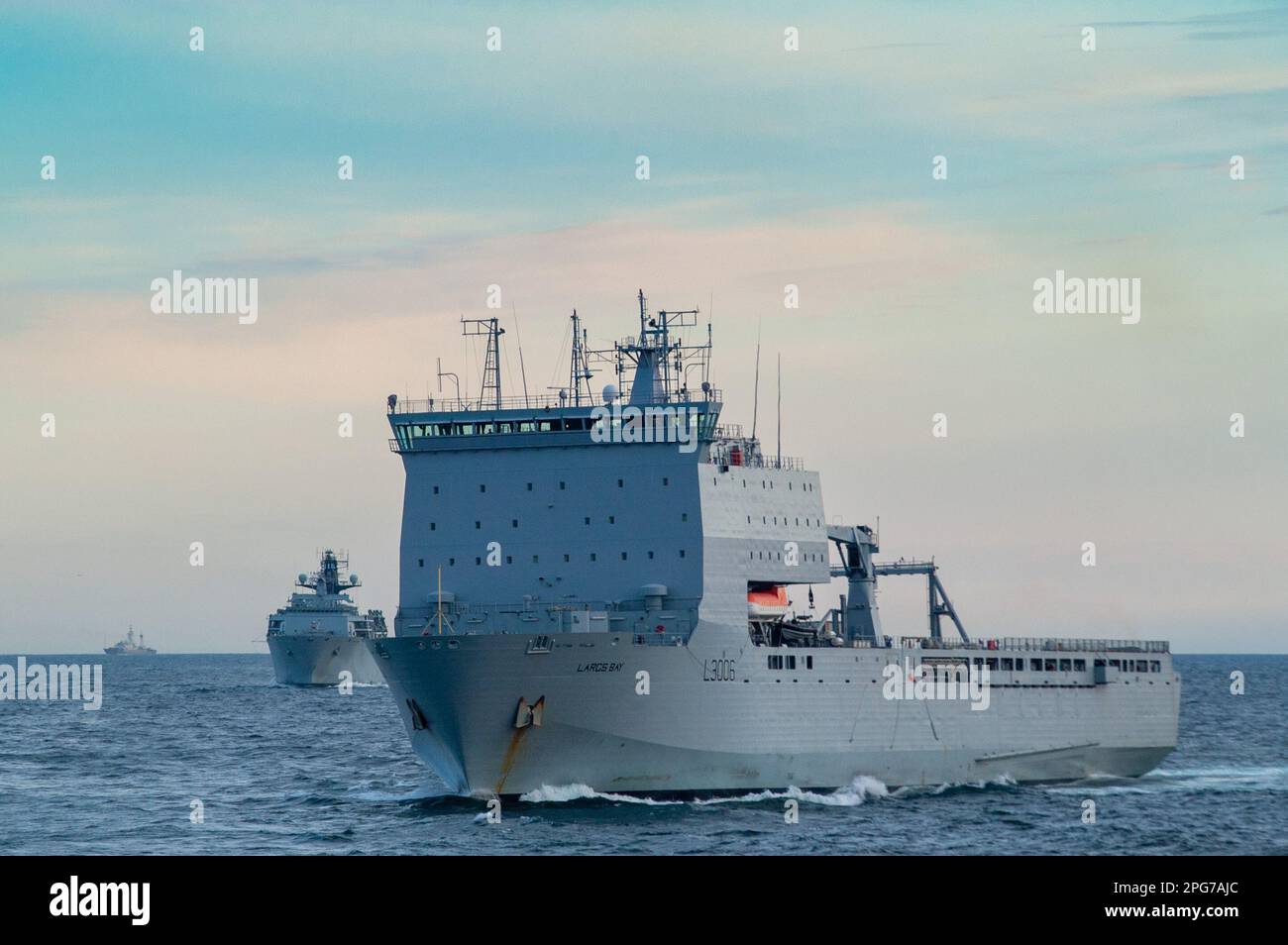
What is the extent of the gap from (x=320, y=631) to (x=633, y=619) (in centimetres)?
9234

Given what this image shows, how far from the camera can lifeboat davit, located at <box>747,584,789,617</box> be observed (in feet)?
146

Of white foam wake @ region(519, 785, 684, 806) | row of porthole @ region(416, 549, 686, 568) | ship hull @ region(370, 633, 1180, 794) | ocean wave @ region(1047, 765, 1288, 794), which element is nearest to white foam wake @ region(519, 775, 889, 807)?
white foam wake @ region(519, 785, 684, 806)

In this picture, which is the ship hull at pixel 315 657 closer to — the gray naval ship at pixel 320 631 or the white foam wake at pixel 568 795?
the gray naval ship at pixel 320 631

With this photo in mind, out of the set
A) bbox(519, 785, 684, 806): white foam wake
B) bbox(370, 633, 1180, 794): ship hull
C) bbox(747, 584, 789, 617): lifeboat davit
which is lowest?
bbox(519, 785, 684, 806): white foam wake

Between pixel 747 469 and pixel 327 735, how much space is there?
3597 centimetres

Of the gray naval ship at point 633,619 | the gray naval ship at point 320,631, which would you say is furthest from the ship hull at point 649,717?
the gray naval ship at point 320,631

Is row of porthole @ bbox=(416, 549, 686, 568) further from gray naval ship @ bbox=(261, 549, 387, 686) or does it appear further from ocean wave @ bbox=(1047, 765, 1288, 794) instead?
gray naval ship @ bbox=(261, 549, 387, 686)

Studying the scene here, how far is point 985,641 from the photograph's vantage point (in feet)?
169

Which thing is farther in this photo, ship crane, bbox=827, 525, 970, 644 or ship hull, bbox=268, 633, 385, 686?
ship hull, bbox=268, 633, 385, 686

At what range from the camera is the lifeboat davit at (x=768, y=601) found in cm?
4444

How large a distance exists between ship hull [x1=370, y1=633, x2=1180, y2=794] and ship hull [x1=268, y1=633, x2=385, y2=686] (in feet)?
290

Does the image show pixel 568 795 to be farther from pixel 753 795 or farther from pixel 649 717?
pixel 753 795

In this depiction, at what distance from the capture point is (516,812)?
129 ft
